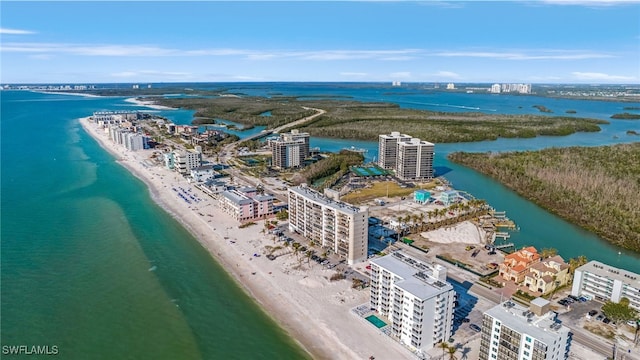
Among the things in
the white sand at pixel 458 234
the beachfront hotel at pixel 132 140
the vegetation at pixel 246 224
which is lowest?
the white sand at pixel 458 234

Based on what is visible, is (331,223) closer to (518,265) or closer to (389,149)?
(518,265)

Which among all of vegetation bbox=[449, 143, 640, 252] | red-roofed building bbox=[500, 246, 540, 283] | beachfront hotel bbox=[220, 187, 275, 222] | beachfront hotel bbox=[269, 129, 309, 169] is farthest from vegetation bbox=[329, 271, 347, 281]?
beachfront hotel bbox=[269, 129, 309, 169]

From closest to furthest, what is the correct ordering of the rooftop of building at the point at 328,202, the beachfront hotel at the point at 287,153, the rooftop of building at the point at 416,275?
the rooftop of building at the point at 416,275
the rooftop of building at the point at 328,202
the beachfront hotel at the point at 287,153

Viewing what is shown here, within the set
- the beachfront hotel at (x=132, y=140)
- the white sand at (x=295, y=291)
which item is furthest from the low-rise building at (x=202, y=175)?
the beachfront hotel at (x=132, y=140)

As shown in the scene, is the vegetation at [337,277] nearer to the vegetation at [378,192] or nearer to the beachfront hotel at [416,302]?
the beachfront hotel at [416,302]

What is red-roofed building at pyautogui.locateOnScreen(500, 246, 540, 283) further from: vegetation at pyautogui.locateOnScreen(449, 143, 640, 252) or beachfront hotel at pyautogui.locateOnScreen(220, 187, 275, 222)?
beachfront hotel at pyautogui.locateOnScreen(220, 187, 275, 222)

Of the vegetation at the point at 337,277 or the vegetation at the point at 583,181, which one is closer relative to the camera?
the vegetation at the point at 337,277

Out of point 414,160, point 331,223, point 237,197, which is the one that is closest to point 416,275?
point 331,223
